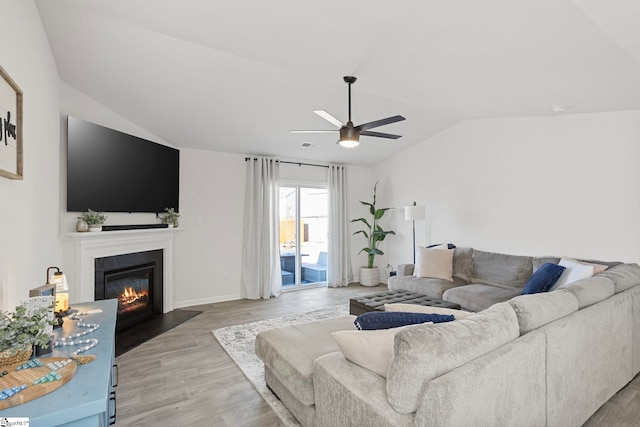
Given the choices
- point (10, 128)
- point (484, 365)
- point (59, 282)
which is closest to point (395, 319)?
point (484, 365)

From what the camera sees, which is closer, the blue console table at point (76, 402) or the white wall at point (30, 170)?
the blue console table at point (76, 402)

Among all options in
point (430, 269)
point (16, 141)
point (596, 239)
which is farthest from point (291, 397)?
point (596, 239)

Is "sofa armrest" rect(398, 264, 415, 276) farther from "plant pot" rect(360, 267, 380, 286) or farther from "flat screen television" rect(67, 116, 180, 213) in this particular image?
"flat screen television" rect(67, 116, 180, 213)

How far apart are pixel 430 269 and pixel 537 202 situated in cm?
166

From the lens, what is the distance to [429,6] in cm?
196

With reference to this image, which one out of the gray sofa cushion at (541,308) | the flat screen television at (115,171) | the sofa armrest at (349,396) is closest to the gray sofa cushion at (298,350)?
the sofa armrest at (349,396)

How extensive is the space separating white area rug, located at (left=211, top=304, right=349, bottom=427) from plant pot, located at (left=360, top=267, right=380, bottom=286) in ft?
5.06

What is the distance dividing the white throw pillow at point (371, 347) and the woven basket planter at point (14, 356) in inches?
52.2

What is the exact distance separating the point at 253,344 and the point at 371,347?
231 centimetres

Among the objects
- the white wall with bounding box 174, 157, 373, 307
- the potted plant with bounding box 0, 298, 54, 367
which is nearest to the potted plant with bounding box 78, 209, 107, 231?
the white wall with bounding box 174, 157, 373, 307

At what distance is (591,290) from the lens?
2312mm

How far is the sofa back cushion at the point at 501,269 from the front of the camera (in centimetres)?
425

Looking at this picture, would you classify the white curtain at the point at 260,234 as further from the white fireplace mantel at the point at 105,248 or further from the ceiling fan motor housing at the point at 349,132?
the ceiling fan motor housing at the point at 349,132

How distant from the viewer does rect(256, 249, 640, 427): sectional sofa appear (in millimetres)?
1335
